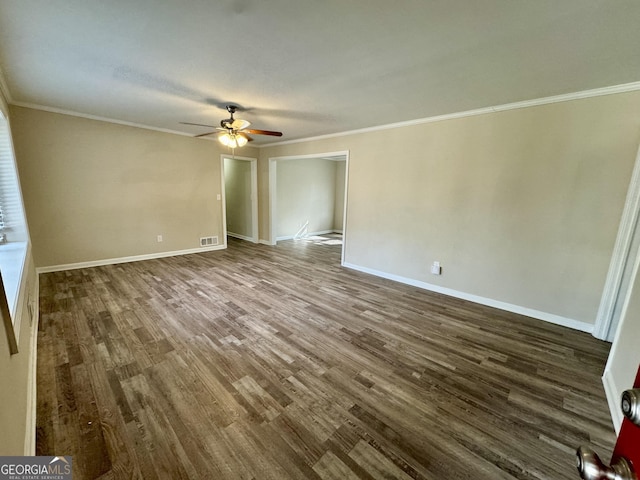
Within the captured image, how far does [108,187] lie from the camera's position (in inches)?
172

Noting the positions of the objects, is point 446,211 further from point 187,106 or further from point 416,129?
point 187,106

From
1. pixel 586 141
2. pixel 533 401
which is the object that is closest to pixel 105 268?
pixel 533 401

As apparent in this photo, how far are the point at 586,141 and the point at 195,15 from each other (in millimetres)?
3688

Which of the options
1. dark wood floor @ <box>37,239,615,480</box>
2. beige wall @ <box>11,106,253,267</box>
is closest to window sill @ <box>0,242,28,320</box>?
dark wood floor @ <box>37,239,615,480</box>

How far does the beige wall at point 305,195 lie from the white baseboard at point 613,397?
6251 millimetres

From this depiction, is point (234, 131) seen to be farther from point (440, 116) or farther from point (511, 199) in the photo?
point (511, 199)

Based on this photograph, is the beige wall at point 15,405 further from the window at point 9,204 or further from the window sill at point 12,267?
the window at point 9,204

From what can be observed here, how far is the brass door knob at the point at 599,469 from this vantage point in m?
0.48

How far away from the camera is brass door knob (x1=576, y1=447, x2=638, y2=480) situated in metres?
0.48

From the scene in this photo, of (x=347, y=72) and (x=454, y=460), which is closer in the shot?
(x=454, y=460)

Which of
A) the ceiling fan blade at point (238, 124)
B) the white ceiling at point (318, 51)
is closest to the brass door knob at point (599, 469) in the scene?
the white ceiling at point (318, 51)

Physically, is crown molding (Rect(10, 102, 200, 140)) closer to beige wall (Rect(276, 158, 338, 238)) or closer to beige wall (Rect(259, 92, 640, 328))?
beige wall (Rect(276, 158, 338, 238))

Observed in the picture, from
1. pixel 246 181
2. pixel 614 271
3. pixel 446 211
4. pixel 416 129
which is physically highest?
pixel 416 129

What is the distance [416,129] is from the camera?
374 centimetres
